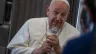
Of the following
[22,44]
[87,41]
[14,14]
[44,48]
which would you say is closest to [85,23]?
[87,41]

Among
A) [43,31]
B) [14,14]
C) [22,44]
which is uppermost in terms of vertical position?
[14,14]

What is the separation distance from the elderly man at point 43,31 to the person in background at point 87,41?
4.39 ft

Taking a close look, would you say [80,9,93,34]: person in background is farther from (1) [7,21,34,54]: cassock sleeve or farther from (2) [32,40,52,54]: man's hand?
(1) [7,21,34,54]: cassock sleeve

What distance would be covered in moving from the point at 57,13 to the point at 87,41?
62.7 inches

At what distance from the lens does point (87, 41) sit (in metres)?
0.83

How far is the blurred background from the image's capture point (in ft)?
9.81

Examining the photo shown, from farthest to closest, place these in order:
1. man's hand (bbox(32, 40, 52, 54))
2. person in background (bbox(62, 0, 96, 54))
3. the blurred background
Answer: the blurred background → man's hand (bbox(32, 40, 52, 54)) → person in background (bbox(62, 0, 96, 54))

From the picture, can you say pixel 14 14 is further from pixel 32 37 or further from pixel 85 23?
pixel 85 23

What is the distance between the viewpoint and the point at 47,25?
2.51 metres

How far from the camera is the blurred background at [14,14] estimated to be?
2990 mm

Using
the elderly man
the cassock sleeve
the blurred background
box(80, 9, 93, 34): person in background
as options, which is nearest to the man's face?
the elderly man

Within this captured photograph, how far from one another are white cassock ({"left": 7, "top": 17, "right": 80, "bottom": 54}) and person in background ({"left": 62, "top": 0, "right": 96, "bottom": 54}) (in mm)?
1412

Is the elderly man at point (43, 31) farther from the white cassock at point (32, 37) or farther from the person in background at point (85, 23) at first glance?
the person in background at point (85, 23)

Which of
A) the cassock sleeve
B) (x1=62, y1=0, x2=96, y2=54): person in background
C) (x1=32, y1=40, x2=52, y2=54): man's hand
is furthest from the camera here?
the cassock sleeve
